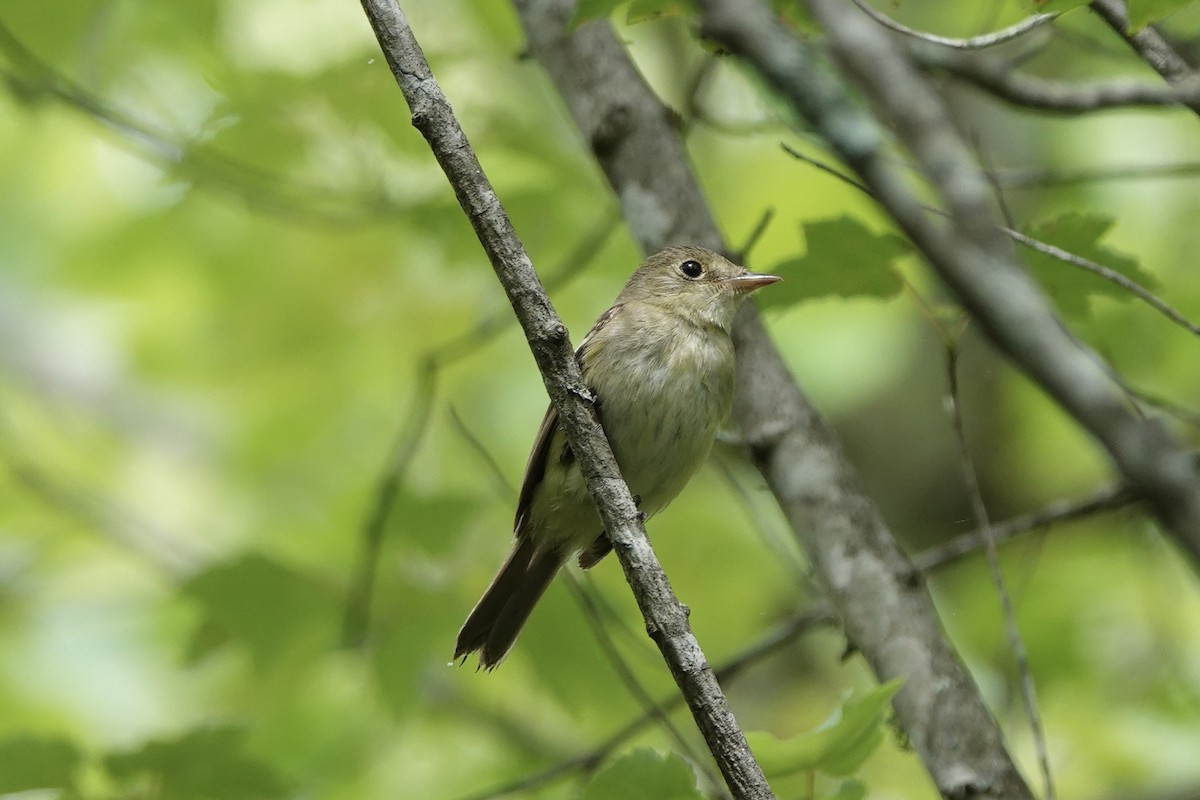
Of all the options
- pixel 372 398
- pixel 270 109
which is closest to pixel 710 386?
pixel 270 109

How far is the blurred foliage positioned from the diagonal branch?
0.27m

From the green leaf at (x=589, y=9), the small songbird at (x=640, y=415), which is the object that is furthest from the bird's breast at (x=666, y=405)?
the green leaf at (x=589, y=9)

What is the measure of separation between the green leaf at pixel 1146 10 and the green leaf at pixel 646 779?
172 cm

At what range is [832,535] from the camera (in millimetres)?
3582

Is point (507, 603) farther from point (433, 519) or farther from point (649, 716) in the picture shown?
point (649, 716)

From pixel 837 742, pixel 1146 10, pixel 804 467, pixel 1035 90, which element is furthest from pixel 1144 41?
pixel 837 742

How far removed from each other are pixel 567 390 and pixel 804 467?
1.17 m

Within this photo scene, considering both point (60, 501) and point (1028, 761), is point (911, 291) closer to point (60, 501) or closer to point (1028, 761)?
point (1028, 761)

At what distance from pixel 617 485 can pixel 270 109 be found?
265 centimetres

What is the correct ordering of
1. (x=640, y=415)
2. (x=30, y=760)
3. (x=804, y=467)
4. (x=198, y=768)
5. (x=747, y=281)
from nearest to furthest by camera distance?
(x=30, y=760) < (x=198, y=768) < (x=804, y=467) < (x=640, y=415) < (x=747, y=281)

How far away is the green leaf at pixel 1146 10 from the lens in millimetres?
2438

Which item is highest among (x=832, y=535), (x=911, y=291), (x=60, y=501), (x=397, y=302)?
(x=397, y=302)

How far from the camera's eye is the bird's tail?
4402 mm

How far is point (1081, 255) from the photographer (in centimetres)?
314
